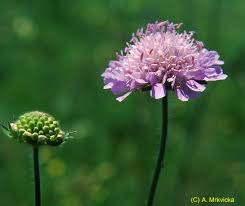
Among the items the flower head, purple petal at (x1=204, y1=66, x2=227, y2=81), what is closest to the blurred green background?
the flower head

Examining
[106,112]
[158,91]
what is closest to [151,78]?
[158,91]

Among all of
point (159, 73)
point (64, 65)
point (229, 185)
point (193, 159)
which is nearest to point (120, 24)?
point (64, 65)

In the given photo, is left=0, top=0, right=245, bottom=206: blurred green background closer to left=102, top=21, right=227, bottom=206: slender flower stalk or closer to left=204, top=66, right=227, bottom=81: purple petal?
left=102, top=21, right=227, bottom=206: slender flower stalk

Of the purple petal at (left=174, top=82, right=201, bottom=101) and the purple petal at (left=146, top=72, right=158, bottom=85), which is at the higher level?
the purple petal at (left=146, top=72, right=158, bottom=85)

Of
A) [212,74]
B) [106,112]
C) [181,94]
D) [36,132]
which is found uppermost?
[212,74]

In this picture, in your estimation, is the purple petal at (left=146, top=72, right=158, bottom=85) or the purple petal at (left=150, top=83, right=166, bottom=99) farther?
the purple petal at (left=146, top=72, right=158, bottom=85)

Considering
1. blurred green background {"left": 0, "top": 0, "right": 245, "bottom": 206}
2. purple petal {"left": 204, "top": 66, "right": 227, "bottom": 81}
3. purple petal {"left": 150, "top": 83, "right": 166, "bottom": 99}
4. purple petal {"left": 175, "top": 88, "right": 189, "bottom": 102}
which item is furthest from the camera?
blurred green background {"left": 0, "top": 0, "right": 245, "bottom": 206}

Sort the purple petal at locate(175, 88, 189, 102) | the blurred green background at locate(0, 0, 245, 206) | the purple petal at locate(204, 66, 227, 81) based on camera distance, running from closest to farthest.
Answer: the purple petal at locate(175, 88, 189, 102) < the purple petal at locate(204, 66, 227, 81) < the blurred green background at locate(0, 0, 245, 206)

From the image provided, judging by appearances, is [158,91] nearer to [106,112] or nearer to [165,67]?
[165,67]
